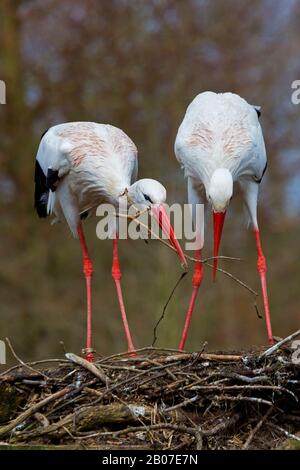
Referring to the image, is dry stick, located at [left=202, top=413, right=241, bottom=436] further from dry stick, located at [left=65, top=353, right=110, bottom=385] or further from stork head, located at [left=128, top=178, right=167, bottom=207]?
stork head, located at [left=128, top=178, right=167, bottom=207]

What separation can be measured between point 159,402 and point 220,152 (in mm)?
2705

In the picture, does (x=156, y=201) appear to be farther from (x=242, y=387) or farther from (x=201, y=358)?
(x=242, y=387)

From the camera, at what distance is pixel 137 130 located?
19.8 m

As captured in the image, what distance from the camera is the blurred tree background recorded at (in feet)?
62.4

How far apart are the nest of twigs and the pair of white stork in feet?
4.44

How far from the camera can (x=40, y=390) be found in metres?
7.89

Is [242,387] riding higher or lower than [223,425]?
higher

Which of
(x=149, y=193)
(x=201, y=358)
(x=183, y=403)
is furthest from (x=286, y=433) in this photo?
(x=149, y=193)

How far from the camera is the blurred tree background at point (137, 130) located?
19.0 meters

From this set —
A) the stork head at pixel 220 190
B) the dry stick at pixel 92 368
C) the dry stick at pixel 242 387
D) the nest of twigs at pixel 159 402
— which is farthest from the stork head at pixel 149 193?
the dry stick at pixel 242 387

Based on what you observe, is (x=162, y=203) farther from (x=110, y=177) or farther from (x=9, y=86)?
(x=9, y=86)
